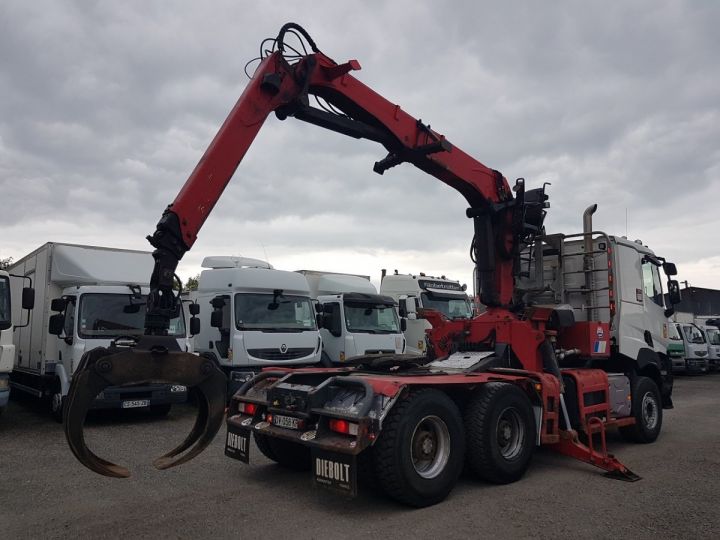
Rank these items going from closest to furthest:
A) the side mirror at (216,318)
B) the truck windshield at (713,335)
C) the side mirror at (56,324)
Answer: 1. the side mirror at (56,324)
2. the side mirror at (216,318)
3. the truck windshield at (713,335)

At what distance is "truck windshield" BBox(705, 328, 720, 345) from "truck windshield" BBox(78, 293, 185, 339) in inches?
903

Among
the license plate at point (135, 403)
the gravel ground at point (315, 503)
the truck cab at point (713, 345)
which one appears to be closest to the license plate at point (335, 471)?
the gravel ground at point (315, 503)

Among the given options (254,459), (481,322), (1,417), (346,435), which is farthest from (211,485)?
(1,417)

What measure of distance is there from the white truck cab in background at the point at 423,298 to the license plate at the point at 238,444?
8944 millimetres

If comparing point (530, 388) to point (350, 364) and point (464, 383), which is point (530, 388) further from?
point (350, 364)

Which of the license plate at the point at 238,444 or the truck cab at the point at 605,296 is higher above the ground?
the truck cab at the point at 605,296

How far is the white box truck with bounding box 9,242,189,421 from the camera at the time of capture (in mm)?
9945

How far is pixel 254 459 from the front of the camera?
732 cm

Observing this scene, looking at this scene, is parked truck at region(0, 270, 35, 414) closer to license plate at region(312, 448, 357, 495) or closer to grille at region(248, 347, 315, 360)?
grille at region(248, 347, 315, 360)

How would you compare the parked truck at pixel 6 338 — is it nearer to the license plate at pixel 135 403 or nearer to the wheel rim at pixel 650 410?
the license plate at pixel 135 403

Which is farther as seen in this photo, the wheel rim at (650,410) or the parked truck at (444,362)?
the wheel rim at (650,410)

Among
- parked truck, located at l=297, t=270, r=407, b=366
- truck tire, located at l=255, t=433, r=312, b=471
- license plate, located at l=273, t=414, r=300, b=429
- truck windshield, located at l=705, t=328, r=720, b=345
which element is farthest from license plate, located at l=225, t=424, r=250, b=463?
truck windshield, located at l=705, t=328, r=720, b=345

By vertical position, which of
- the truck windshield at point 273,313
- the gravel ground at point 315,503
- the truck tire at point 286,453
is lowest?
the gravel ground at point 315,503

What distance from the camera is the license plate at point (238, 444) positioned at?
612 cm
